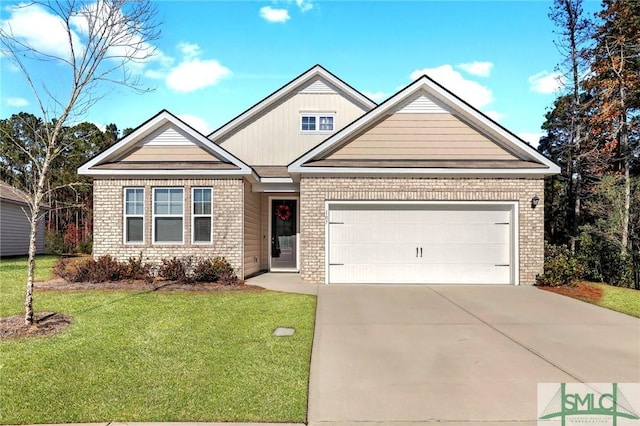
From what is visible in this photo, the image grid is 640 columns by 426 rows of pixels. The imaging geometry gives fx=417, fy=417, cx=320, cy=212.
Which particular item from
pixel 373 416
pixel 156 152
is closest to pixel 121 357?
pixel 373 416

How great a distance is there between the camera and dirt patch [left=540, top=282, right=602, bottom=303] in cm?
1007

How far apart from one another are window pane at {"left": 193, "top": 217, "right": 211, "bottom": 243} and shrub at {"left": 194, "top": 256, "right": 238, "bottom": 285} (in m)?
1.01

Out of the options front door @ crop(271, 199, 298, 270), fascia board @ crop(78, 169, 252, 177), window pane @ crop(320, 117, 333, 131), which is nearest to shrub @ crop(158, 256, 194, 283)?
fascia board @ crop(78, 169, 252, 177)

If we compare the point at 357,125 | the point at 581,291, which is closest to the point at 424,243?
the point at 357,125

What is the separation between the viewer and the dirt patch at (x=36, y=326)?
20.3 ft

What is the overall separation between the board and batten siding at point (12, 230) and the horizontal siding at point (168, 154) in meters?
12.1

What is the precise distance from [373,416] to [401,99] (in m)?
10.3

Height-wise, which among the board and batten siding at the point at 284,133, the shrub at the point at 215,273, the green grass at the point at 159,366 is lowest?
the green grass at the point at 159,366

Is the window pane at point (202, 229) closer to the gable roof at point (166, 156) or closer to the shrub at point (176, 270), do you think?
the shrub at point (176, 270)

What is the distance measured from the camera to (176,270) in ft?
38.3

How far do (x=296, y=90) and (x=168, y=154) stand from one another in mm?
5843

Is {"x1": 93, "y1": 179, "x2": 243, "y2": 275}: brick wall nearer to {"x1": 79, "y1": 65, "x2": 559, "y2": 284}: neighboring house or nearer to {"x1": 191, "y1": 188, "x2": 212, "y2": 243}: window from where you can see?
{"x1": 79, "y1": 65, "x2": 559, "y2": 284}: neighboring house

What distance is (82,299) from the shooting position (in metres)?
8.91

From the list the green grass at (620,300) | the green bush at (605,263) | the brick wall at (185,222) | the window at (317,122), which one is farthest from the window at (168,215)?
the green bush at (605,263)
